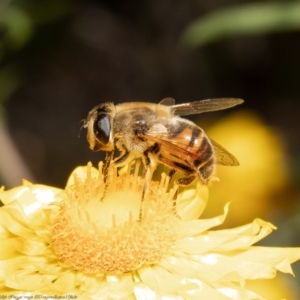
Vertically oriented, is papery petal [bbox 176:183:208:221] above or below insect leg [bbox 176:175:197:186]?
below

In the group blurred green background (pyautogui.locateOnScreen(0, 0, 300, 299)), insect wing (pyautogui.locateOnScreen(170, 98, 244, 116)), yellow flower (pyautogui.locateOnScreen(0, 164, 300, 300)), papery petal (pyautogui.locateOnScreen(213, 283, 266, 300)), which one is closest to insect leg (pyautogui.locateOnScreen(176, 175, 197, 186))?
yellow flower (pyautogui.locateOnScreen(0, 164, 300, 300))

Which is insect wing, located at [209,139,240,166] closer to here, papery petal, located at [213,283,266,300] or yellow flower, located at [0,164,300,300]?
yellow flower, located at [0,164,300,300]

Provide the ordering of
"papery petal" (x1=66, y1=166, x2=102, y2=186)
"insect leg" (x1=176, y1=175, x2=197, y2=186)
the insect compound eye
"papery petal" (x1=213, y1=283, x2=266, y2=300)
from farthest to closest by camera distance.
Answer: "papery petal" (x1=66, y1=166, x2=102, y2=186)
"insect leg" (x1=176, y1=175, x2=197, y2=186)
the insect compound eye
"papery petal" (x1=213, y1=283, x2=266, y2=300)

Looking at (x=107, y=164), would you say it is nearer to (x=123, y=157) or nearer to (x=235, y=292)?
(x=123, y=157)

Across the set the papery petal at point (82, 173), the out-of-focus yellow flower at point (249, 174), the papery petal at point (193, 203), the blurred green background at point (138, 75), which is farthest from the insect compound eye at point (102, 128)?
the blurred green background at point (138, 75)

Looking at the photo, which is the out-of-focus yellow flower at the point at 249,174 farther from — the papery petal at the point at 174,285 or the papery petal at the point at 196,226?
the papery petal at the point at 174,285

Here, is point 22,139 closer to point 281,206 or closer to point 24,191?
point 281,206

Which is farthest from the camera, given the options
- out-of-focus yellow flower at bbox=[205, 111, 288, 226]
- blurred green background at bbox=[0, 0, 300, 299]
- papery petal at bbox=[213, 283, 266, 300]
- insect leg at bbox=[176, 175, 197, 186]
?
blurred green background at bbox=[0, 0, 300, 299]

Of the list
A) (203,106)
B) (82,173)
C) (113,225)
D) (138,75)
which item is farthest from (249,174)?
(138,75)
